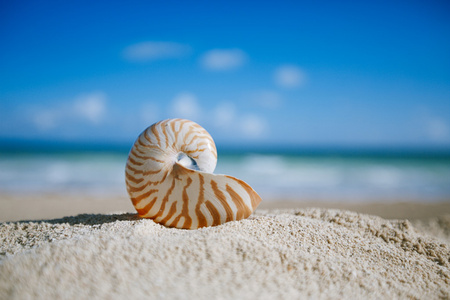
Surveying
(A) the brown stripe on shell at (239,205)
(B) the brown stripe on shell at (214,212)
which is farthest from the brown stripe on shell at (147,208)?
(A) the brown stripe on shell at (239,205)

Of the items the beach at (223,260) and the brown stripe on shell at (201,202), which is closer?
the beach at (223,260)

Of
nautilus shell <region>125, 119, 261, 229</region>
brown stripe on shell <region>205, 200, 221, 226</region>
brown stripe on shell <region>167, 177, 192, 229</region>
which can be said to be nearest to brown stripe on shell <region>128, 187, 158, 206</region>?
nautilus shell <region>125, 119, 261, 229</region>

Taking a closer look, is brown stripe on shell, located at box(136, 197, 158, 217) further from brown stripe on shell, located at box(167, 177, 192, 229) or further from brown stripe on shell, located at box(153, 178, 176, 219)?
brown stripe on shell, located at box(167, 177, 192, 229)

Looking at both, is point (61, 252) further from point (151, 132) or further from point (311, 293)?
point (311, 293)

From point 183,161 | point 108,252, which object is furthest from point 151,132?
point 108,252

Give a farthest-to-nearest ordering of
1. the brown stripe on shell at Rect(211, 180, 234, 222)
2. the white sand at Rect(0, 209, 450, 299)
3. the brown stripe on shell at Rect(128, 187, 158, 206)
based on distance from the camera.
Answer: the brown stripe on shell at Rect(128, 187, 158, 206), the brown stripe on shell at Rect(211, 180, 234, 222), the white sand at Rect(0, 209, 450, 299)

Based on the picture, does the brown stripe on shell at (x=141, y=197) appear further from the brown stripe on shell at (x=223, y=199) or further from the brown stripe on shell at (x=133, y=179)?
the brown stripe on shell at (x=223, y=199)
